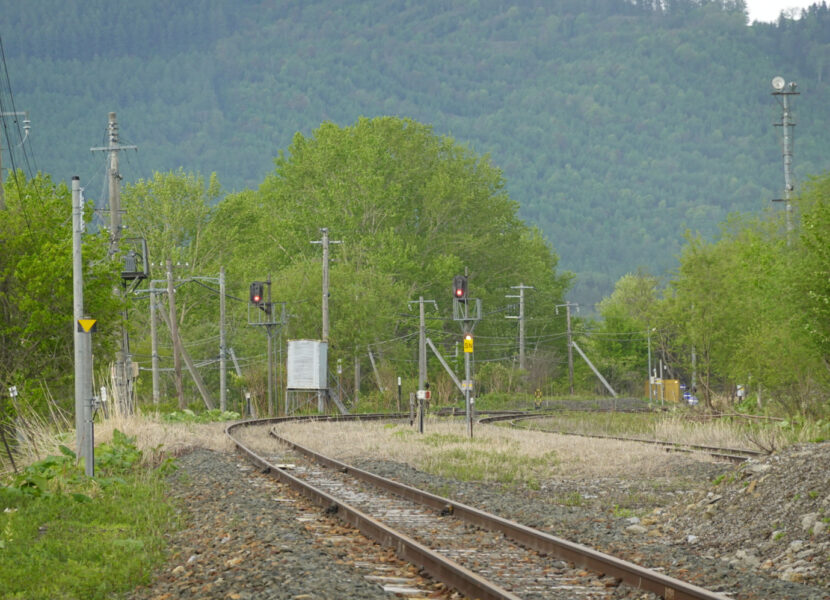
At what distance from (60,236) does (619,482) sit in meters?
20.6

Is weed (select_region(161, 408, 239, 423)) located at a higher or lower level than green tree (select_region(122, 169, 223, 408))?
lower

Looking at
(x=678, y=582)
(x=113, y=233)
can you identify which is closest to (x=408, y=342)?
(x=113, y=233)

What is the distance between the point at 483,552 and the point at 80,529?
18.3ft

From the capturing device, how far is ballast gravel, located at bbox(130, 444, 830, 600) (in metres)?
10.3

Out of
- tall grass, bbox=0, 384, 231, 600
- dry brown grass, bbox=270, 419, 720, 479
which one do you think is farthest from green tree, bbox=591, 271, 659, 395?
tall grass, bbox=0, 384, 231, 600

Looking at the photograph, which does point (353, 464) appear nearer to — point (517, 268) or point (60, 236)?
point (60, 236)

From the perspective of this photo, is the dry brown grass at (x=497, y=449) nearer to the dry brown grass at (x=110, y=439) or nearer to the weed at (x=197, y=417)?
the dry brown grass at (x=110, y=439)

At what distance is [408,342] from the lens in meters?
73.2

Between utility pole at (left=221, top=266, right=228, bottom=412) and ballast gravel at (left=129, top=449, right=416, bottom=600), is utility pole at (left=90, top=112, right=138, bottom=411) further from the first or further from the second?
ballast gravel at (left=129, top=449, right=416, bottom=600)

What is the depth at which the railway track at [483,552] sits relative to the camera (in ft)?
32.6

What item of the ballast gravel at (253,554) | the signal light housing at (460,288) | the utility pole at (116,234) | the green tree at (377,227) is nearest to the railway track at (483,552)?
the ballast gravel at (253,554)

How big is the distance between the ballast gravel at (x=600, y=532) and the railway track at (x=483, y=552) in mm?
341

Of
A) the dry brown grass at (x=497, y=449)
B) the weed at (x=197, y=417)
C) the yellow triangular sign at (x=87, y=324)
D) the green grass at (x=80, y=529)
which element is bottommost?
the green grass at (x=80, y=529)

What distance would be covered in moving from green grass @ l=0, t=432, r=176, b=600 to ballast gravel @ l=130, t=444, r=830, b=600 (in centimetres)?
37
